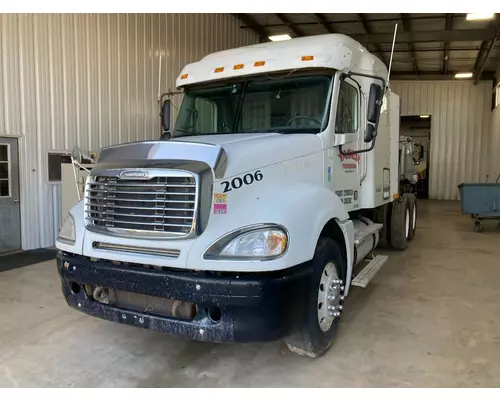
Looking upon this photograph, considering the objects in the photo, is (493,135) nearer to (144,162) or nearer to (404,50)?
(404,50)

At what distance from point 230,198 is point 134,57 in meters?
7.57

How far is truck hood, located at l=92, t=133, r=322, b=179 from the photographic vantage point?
2783 millimetres

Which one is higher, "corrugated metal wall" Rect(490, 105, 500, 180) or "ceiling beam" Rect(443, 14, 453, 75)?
"ceiling beam" Rect(443, 14, 453, 75)

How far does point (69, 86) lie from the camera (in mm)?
7770

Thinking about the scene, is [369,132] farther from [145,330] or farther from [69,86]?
[69,86]

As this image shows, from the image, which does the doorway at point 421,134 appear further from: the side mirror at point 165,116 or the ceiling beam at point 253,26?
the side mirror at point 165,116

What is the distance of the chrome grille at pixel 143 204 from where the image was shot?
2.71 metres

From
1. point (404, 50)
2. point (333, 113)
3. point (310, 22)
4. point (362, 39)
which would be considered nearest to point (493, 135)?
point (404, 50)

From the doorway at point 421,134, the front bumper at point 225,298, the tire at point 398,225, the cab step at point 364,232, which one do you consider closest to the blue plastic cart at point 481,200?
the tire at point 398,225

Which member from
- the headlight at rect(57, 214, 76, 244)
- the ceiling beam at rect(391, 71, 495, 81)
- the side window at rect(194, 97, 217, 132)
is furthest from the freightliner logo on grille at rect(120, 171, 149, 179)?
the ceiling beam at rect(391, 71, 495, 81)

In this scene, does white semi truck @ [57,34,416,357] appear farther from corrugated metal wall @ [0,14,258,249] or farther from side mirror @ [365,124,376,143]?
corrugated metal wall @ [0,14,258,249]

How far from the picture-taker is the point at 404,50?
51.1 feet

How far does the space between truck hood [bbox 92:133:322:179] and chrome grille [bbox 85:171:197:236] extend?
0.10 metres

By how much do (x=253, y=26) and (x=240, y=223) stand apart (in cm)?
1275
